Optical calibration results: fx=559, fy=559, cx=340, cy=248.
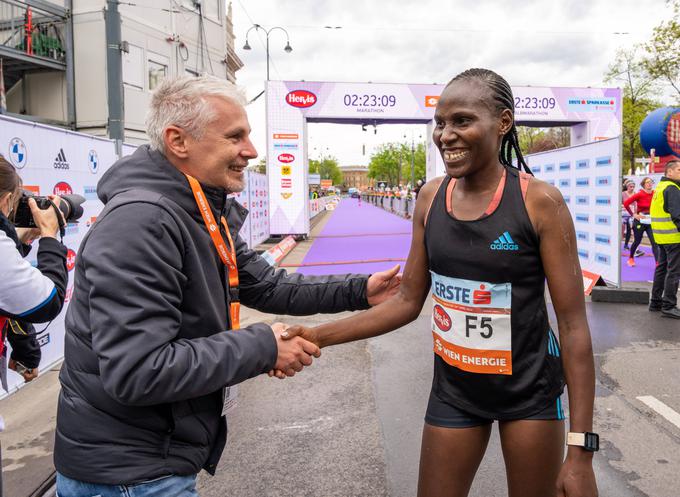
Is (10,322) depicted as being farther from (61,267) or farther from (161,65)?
(161,65)

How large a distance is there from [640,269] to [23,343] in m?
11.8

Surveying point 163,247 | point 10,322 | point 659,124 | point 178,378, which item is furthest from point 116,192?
point 659,124

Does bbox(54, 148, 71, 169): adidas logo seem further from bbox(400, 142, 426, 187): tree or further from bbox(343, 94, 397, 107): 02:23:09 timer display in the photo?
bbox(400, 142, 426, 187): tree

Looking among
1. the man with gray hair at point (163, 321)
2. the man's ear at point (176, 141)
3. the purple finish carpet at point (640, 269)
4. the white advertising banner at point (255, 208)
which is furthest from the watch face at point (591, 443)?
the white advertising banner at point (255, 208)

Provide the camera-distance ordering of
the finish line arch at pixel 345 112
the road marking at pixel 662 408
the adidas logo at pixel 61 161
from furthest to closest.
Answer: the finish line arch at pixel 345 112
the adidas logo at pixel 61 161
the road marking at pixel 662 408

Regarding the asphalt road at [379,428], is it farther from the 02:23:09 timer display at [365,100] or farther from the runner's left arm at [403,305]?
the 02:23:09 timer display at [365,100]

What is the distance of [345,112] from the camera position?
17828mm

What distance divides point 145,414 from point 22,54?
21139 millimetres

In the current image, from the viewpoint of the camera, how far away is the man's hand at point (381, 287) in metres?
2.57

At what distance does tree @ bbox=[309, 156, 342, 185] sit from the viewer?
98438mm

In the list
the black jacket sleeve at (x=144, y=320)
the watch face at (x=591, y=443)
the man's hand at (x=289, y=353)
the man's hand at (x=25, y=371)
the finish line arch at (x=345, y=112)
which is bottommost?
the man's hand at (x=25, y=371)

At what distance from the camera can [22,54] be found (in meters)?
18.8

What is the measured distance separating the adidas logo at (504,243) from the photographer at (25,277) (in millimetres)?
1751

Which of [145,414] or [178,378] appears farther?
[145,414]
